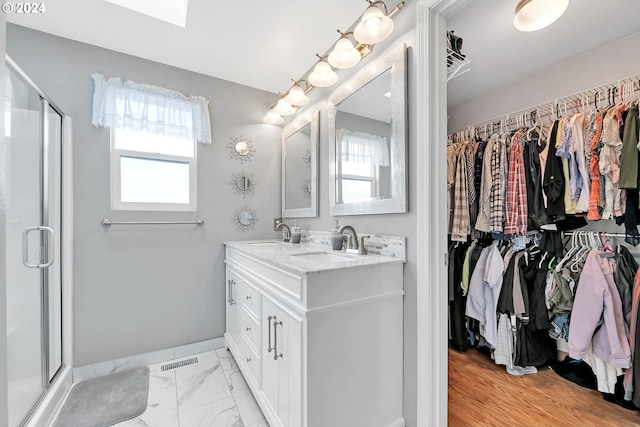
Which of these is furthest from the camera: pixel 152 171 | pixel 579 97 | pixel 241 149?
pixel 241 149

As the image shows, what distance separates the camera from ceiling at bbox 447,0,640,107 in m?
1.53

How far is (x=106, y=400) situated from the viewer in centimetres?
165

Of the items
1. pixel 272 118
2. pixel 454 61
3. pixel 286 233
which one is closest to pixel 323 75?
pixel 454 61

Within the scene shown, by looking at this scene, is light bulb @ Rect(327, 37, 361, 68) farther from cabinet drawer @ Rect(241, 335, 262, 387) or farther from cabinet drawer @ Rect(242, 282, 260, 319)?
cabinet drawer @ Rect(241, 335, 262, 387)

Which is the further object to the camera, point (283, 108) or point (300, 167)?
point (300, 167)

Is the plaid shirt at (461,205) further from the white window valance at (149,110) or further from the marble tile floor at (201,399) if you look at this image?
the white window valance at (149,110)

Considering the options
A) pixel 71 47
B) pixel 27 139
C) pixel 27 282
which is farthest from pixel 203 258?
pixel 71 47

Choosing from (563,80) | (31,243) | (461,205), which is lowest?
(31,243)

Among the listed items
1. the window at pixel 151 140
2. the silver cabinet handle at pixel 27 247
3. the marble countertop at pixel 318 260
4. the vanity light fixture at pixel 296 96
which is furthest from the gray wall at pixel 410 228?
the silver cabinet handle at pixel 27 247

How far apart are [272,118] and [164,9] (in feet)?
3.32

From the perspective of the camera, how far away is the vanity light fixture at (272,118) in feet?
7.69

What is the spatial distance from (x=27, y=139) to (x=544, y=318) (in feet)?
11.7

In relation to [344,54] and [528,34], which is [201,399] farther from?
[528,34]

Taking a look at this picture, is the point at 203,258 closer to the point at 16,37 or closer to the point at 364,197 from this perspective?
the point at 364,197
